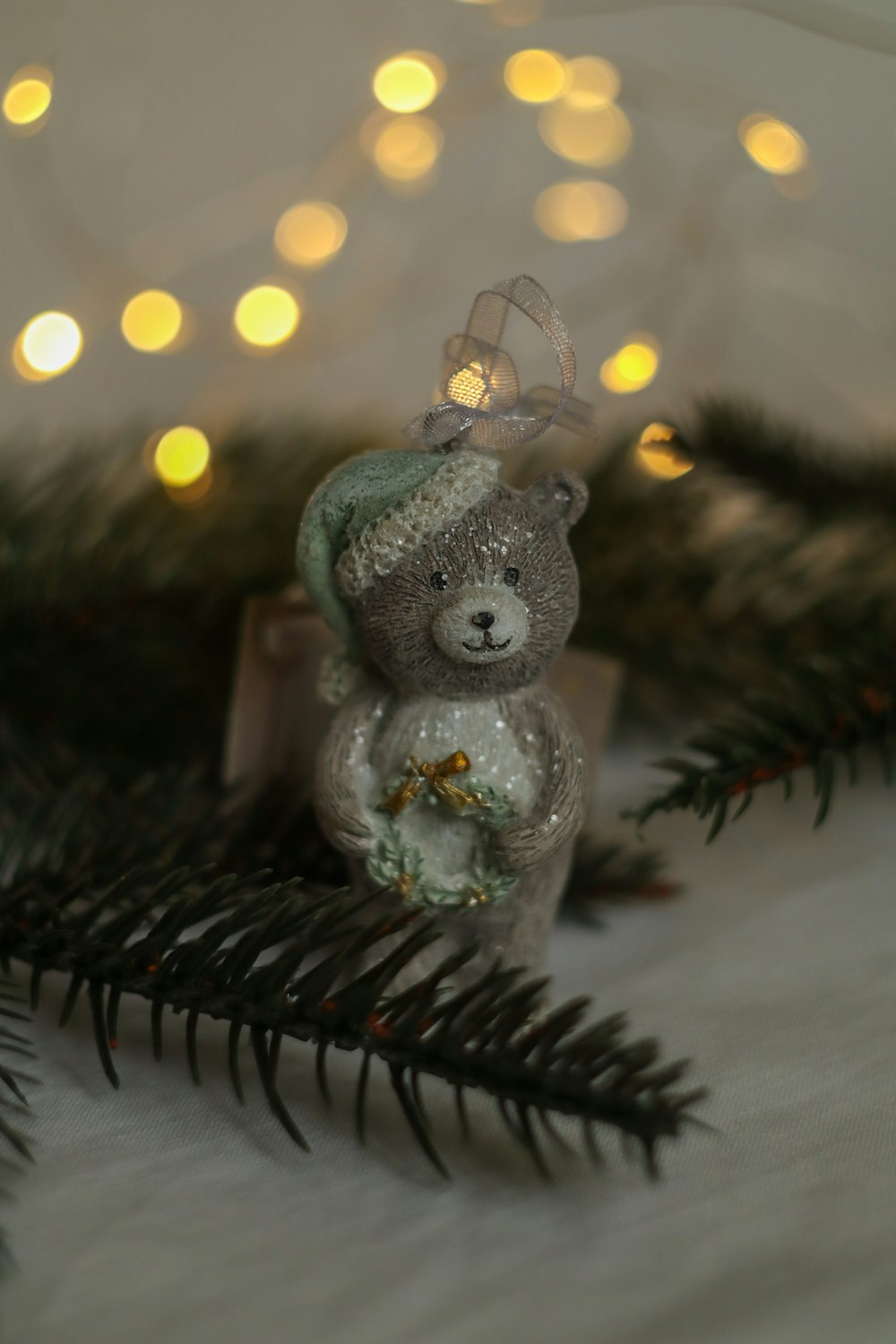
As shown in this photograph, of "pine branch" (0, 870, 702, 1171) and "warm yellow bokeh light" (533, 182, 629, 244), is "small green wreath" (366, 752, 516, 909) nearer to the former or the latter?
"pine branch" (0, 870, 702, 1171)

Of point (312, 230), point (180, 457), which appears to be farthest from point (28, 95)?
point (312, 230)

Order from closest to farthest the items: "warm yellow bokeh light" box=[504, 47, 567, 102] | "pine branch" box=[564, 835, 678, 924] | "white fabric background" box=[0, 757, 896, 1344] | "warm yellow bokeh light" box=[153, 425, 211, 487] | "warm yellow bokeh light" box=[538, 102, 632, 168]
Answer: "white fabric background" box=[0, 757, 896, 1344] → "pine branch" box=[564, 835, 678, 924] → "warm yellow bokeh light" box=[153, 425, 211, 487] → "warm yellow bokeh light" box=[504, 47, 567, 102] → "warm yellow bokeh light" box=[538, 102, 632, 168]

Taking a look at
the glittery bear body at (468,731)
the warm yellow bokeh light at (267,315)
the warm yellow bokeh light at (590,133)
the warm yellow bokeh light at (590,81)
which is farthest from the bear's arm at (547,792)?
the warm yellow bokeh light at (590,133)

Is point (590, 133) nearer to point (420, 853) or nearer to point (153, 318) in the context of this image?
point (153, 318)

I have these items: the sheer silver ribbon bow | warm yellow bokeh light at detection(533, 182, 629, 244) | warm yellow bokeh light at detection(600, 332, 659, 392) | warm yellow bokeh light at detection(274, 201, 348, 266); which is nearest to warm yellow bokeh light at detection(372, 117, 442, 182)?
A: warm yellow bokeh light at detection(274, 201, 348, 266)

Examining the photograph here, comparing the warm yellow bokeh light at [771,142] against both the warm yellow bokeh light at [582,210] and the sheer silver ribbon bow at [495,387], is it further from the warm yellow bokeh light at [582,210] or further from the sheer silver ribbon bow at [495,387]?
the sheer silver ribbon bow at [495,387]

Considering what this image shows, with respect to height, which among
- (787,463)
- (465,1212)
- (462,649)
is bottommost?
(465,1212)
